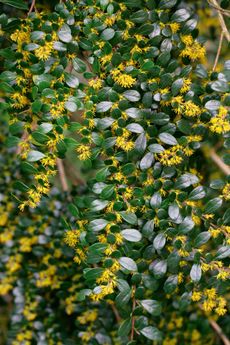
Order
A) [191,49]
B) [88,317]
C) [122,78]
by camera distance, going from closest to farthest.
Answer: [122,78], [191,49], [88,317]

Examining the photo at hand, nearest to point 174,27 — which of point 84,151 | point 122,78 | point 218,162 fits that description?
point 122,78

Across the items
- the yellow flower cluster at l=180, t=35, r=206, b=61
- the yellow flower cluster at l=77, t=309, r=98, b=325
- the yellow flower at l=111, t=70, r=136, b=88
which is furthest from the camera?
the yellow flower cluster at l=77, t=309, r=98, b=325

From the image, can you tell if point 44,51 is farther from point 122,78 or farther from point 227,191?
point 227,191

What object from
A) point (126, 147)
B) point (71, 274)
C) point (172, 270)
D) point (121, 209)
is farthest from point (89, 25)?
point (71, 274)

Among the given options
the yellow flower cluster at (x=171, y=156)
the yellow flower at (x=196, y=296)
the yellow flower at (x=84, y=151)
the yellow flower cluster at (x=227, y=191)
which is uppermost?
the yellow flower at (x=84, y=151)

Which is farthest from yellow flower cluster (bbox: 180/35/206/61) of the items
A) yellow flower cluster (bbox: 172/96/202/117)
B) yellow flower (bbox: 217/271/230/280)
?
yellow flower (bbox: 217/271/230/280)

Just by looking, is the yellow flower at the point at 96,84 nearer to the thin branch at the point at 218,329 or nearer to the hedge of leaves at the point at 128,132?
the hedge of leaves at the point at 128,132

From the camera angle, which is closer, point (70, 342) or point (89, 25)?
point (89, 25)

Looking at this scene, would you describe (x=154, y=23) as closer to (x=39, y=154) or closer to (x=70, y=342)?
(x=39, y=154)

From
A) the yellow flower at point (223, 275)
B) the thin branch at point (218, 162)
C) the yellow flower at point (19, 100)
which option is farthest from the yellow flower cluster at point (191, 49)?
the thin branch at point (218, 162)

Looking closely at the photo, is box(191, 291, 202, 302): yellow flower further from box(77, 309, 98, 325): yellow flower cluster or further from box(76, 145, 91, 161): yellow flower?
box(77, 309, 98, 325): yellow flower cluster

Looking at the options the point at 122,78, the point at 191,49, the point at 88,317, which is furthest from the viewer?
the point at 88,317
